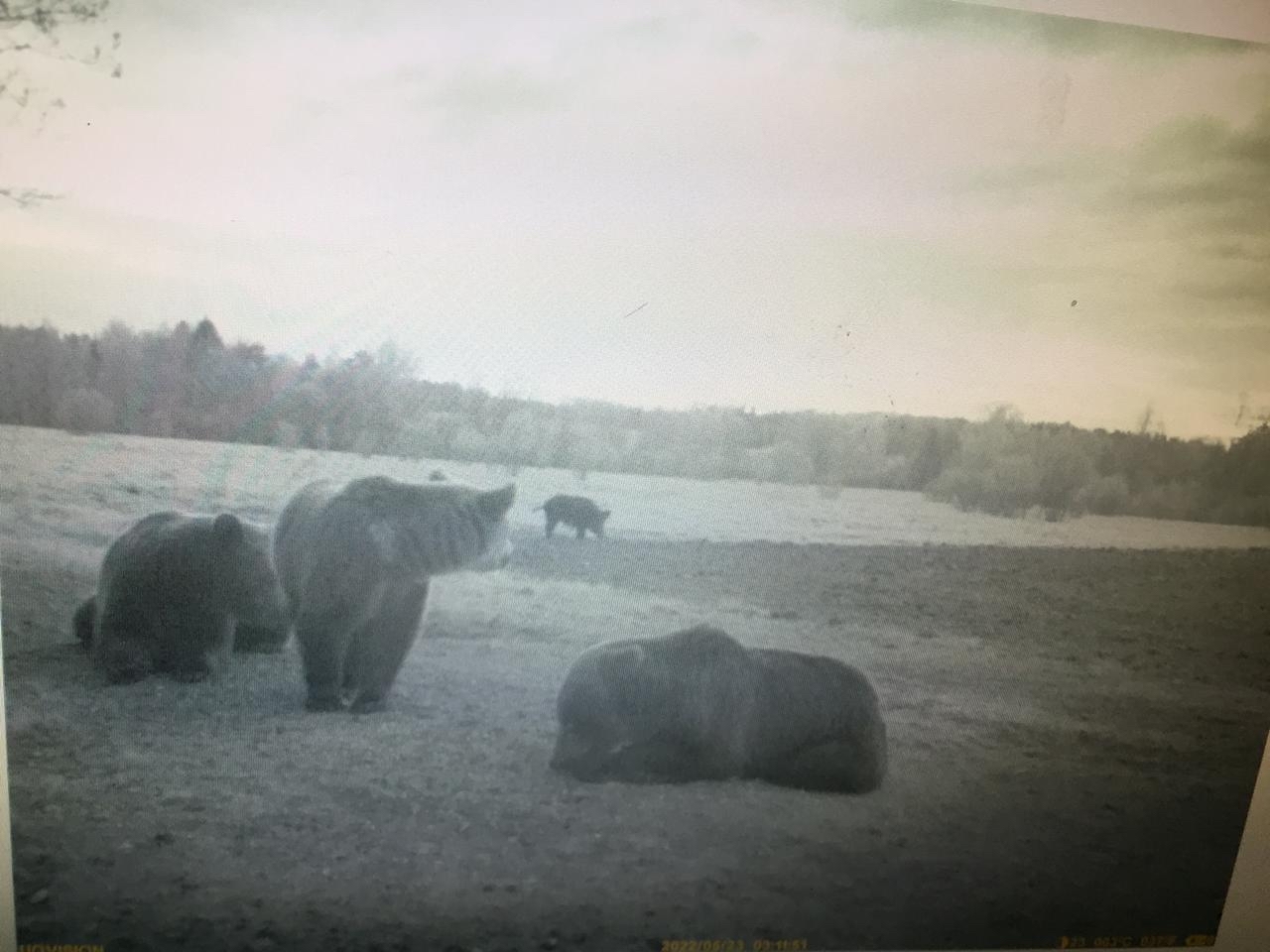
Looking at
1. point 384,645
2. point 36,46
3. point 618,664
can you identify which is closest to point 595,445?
point 618,664

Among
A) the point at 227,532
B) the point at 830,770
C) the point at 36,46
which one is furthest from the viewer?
the point at 830,770

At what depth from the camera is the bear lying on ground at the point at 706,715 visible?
1680 mm

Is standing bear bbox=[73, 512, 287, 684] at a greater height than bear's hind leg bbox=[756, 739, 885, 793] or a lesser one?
greater

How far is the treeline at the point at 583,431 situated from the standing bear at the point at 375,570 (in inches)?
4.3

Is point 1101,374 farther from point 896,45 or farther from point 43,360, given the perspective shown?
point 43,360

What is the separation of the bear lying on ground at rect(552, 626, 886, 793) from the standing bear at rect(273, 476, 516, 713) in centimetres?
33

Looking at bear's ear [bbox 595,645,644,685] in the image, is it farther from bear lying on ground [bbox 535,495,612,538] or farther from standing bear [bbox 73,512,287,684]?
standing bear [bbox 73,512,287,684]

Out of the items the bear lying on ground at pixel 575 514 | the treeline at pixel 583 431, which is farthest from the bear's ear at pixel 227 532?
the bear lying on ground at pixel 575 514

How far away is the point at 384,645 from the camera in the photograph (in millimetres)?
1639

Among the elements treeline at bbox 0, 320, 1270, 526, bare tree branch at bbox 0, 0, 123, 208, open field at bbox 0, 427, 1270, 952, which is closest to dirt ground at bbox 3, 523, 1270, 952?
open field at bbox 0, 427, 1270, 952

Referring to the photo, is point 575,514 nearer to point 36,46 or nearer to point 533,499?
point 533,499

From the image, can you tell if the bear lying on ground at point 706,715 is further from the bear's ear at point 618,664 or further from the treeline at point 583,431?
the treeline at point 583,431

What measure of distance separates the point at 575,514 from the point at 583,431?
0.52 ft

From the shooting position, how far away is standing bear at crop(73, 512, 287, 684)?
5.19 ft
